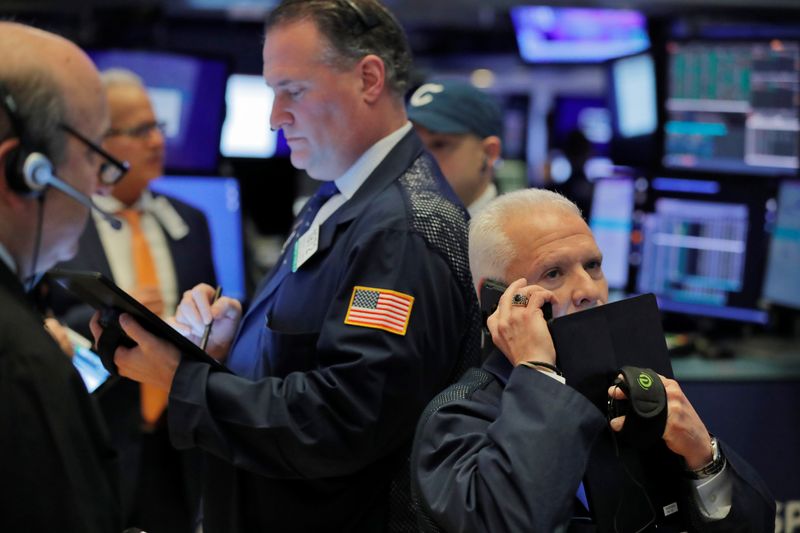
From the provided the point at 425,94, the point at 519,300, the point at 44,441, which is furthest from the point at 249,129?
the point at 44,441

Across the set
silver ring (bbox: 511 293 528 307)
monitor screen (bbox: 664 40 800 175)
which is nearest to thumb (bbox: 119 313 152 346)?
silver ring (bbox: 511 293 528 307)

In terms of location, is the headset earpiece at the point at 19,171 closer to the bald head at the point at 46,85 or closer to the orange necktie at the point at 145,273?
the bald head at the point at 46,85

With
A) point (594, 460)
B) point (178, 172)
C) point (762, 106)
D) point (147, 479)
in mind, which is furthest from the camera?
point (178, 172)

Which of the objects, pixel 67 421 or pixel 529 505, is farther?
pixel 529 505

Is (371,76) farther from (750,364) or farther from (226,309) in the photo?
(750,364)

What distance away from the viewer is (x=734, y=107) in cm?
432

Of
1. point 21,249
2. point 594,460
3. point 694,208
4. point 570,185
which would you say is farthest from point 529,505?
point 570,185

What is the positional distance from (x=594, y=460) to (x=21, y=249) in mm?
973

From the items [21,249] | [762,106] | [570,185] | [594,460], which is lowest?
[570,185]

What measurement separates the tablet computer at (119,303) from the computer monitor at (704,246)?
2.69 metres

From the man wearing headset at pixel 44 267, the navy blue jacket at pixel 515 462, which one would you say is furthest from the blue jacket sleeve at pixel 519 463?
the man wearing headset at pixel 44 267

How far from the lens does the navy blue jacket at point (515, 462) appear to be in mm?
1598

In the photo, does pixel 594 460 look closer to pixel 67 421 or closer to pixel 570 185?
pixel 67 421

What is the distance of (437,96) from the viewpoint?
328 cm
